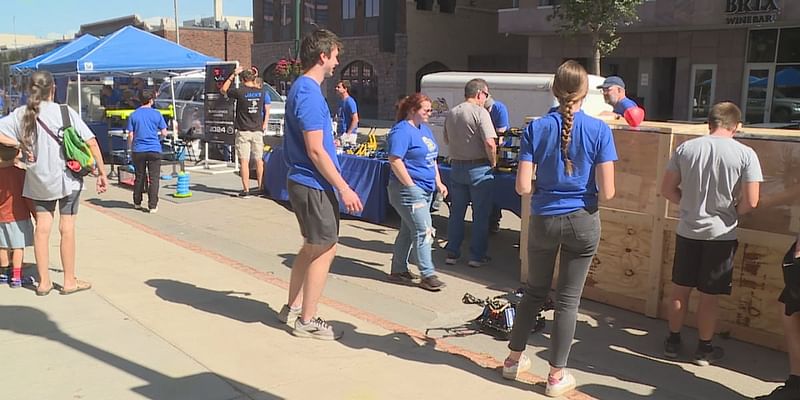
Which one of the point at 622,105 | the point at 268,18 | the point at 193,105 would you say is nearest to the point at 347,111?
the point at 622,105

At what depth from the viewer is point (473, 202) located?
269 inches

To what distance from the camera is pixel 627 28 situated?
22781mm

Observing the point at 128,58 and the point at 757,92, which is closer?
the point at 128,58

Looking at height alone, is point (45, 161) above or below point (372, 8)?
below

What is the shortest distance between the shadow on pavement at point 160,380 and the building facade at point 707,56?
1983 centimetres

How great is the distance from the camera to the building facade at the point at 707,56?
65.0ft

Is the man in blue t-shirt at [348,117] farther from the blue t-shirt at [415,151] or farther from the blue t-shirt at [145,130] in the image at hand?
the blue t-shirt at [415,151]

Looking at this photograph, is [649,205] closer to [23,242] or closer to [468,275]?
[468,275]

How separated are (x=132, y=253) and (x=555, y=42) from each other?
21.4 m

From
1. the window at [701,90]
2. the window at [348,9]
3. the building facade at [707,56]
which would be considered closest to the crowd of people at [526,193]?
the building facade at [707,56]

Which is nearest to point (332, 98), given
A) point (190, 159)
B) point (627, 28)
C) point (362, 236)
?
point (627, 28)

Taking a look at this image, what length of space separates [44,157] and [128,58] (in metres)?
9.73

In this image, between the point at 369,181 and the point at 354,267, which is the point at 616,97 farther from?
the point at 369,181

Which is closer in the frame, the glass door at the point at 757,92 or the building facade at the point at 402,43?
the glass door at the point at 757,92
